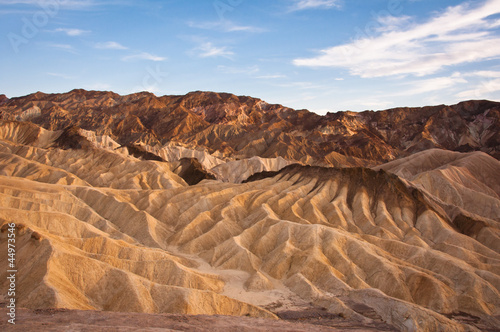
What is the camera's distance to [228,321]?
30953mm

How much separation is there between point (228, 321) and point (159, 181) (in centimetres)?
6910

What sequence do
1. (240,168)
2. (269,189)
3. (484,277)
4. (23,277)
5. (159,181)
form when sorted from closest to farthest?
1. (23,277)
2. (484,277)
3. (269,189)
4. (159,181)
5. (240,168)

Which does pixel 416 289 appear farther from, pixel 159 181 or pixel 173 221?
pixel 159 181

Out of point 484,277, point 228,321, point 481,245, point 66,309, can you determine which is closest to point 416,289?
point 484,277

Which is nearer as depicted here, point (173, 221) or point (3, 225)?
point (3, 225)

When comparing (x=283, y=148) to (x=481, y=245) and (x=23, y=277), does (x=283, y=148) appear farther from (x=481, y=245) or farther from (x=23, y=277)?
(x=23, y=277)

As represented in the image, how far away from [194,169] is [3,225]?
71.7m

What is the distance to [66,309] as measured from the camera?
29.6 metres

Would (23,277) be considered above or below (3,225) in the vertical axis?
below

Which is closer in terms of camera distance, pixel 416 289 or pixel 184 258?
pixel 416 289

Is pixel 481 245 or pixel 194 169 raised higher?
pixel 194 169

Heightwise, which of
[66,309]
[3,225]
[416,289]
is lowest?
[416,289]

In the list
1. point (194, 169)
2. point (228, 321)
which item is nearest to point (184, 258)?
point (228, 321)

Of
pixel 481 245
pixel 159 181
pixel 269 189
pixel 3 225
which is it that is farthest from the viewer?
pixel 159 181
